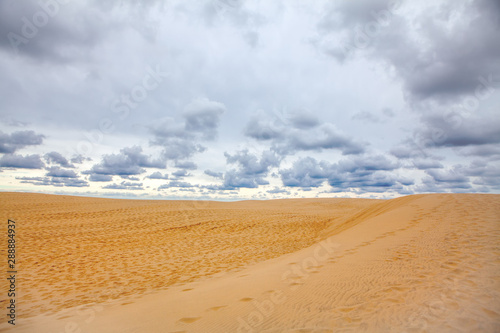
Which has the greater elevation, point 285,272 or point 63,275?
point 285,272

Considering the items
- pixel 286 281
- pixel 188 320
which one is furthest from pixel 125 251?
pixel 286 281

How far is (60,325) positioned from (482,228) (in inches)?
491

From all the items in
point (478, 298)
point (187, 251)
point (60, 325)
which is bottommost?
point (187, 251)

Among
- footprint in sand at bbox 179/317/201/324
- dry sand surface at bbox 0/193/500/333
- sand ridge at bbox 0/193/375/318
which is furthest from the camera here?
sand ridge at bbox 0/193/375/318

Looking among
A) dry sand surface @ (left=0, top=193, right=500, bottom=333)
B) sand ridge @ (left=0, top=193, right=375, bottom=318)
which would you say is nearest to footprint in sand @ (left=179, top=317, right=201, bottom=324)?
dry sand surface @ (left=0, top=193, right=500, bottom=333)

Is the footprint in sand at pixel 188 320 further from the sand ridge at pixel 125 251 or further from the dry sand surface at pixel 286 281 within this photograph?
the sand ridge at pixel 125 251

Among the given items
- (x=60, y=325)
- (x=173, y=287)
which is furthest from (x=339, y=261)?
(x=60, y=325)

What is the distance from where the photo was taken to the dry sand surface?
13.9ft

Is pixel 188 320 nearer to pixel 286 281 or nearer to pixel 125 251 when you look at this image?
pixel 286 281

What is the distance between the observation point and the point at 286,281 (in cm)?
644

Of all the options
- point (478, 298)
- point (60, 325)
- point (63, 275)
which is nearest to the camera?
point (478, 298)

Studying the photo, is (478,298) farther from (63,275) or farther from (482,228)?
(63,275)

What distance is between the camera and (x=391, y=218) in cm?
1271

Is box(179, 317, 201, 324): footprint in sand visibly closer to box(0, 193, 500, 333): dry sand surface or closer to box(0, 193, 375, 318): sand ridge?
box(0, 193, 500, 333): dry sand surface
